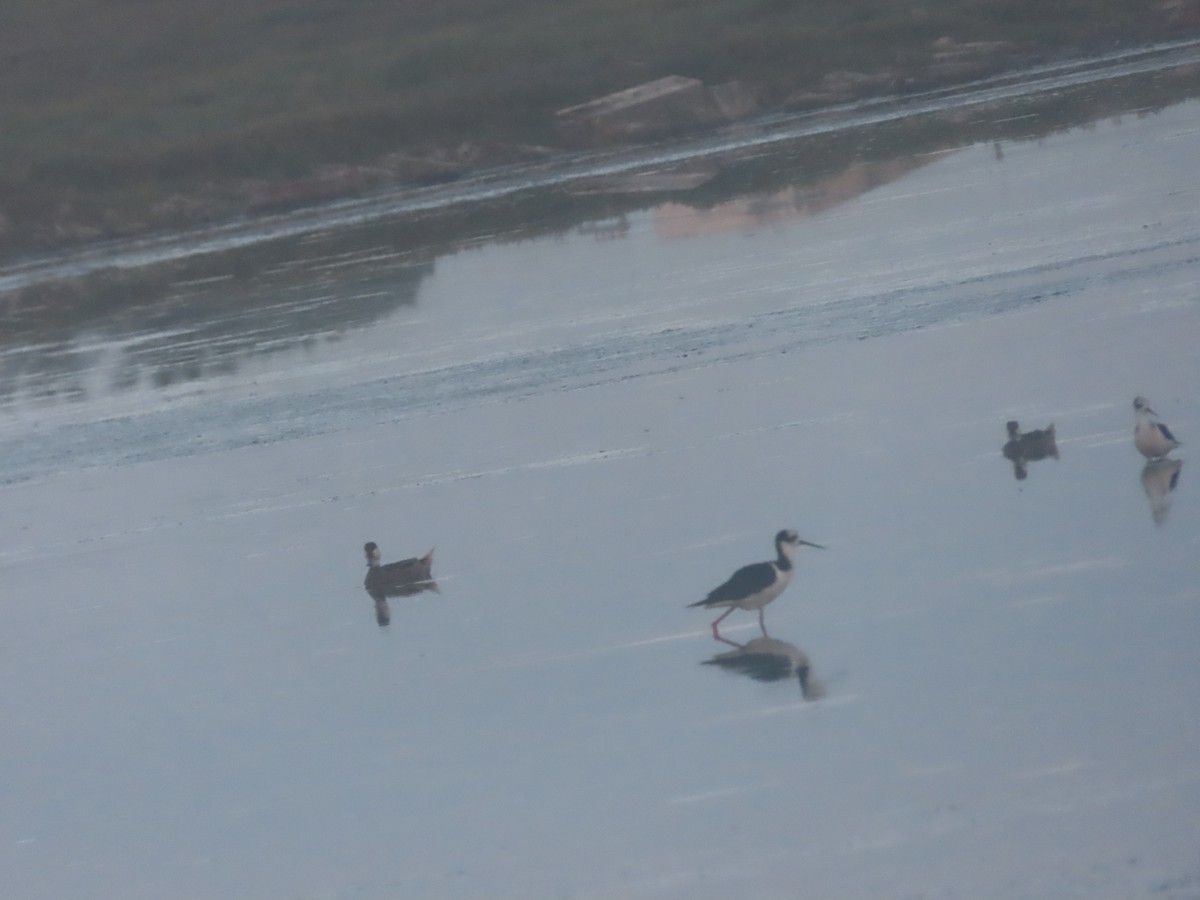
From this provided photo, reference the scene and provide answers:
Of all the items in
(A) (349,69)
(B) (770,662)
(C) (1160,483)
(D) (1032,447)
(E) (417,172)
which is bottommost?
(B) (770,662)

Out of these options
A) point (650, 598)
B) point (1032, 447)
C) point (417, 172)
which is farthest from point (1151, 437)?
point (417, 172)

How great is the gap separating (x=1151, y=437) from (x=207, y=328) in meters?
11.7

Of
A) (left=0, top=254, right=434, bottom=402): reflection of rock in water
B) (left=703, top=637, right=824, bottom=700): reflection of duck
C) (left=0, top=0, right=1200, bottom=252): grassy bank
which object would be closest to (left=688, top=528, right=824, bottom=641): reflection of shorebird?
(left=703, top=637, right=824, bottom=700): reflection of duck

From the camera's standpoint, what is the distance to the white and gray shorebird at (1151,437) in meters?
7.66

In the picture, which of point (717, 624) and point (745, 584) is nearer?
point (745, 584)

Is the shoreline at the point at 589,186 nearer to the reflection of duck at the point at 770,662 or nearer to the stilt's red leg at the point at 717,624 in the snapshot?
the stilt's red leg at the point at 717,624

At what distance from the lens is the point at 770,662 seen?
6.69 metres

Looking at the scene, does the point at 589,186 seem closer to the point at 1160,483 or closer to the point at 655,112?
the point at 655,112

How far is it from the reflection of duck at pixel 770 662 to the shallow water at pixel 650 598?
0.24 ft

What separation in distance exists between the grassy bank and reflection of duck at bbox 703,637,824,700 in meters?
26.4

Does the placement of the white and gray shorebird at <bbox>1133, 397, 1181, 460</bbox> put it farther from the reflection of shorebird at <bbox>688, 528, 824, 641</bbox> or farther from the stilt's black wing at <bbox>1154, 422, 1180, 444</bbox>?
the reflection of shorebird at <bbox>688, 528, 824, 641</bbox>

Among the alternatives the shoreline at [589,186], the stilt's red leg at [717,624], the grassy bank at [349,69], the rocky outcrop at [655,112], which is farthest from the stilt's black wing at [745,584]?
the grassy bank at [349,69]

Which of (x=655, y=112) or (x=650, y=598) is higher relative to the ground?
(x=655, y=112)

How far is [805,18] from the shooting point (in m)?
36.6
